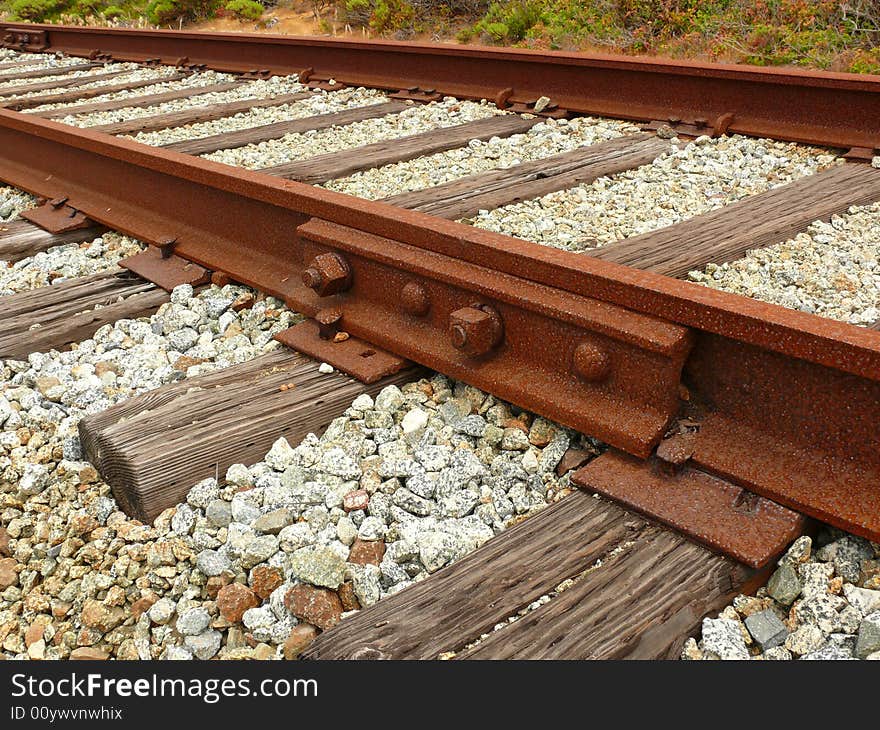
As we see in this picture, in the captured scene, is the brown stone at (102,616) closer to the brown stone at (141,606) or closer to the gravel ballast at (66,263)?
the brown stone at (141,606)

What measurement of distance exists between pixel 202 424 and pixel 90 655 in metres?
0.68

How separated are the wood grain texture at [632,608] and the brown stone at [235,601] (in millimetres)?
537

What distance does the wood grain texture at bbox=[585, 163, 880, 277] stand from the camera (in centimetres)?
266

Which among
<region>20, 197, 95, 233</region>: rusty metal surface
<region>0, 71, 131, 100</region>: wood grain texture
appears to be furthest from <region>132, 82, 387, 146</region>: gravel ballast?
<region>0, 71, 131, 100</region>: wood grain texture

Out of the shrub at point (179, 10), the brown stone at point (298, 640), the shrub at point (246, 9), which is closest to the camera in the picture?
the brown stone at point (298, 640)

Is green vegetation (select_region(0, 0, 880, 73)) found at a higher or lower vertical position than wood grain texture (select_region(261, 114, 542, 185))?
higher

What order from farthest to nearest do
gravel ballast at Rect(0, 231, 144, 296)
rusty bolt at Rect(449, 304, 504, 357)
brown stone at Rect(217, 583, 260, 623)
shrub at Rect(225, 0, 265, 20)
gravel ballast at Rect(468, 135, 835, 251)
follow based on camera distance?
shrub at Rect(225, 0, 265, 20) < gravel ballast at Rect(0, 231, 144, 296) < gravel ballast at Rect(468, 135, 835, 251) < rusty bolt at Rect(449, 304, 504, 357) < brown stone at Rect(217, 583, 260, 623)

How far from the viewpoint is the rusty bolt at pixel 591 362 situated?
210 centimetres

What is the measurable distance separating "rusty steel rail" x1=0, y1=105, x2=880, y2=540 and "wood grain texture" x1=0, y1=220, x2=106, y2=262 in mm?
1103

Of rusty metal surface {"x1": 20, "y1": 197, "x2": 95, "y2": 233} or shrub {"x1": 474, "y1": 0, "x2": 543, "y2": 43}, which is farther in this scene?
shrub {"x1": 474, "y1": 0, "x2": 543, "y2": 43}

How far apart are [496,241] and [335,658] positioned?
3.90 feet

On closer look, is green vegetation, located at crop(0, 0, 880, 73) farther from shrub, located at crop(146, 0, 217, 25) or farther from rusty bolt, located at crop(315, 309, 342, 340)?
rusty bolt, located at crop(315, 309, 342, 340)

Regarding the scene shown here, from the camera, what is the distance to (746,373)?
196cm

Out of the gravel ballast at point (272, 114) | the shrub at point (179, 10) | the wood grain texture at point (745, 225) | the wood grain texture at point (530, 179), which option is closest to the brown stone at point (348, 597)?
the wood grain texture at point (745, 225)
